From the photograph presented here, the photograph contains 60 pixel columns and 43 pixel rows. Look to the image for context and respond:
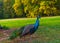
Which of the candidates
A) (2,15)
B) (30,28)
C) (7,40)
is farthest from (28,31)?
(2,15)

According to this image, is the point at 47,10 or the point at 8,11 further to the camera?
the point at 8,11

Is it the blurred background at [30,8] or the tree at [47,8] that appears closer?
the tree at [47,8]

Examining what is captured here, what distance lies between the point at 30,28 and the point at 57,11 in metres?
21.9

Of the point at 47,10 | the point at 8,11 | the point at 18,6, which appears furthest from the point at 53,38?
the point at 8,11

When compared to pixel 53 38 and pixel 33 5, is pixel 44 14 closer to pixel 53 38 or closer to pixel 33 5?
pixel 33 5

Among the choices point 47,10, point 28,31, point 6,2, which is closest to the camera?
point 28,31

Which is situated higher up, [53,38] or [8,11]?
[53,38]

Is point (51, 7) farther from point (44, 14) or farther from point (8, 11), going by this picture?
point (8, 11)

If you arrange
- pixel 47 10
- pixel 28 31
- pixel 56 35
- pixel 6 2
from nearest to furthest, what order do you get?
pixel 28 31 → pixel 56 35 → pixel 47 10 → pixel 6 2

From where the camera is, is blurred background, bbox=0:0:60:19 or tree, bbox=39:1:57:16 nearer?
tree, bbox=39:1:57:16

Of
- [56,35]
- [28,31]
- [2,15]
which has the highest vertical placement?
[28,31]

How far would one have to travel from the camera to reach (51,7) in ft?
96.7

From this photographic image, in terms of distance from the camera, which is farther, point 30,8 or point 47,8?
point 30,8

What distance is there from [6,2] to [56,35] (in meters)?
24.4
